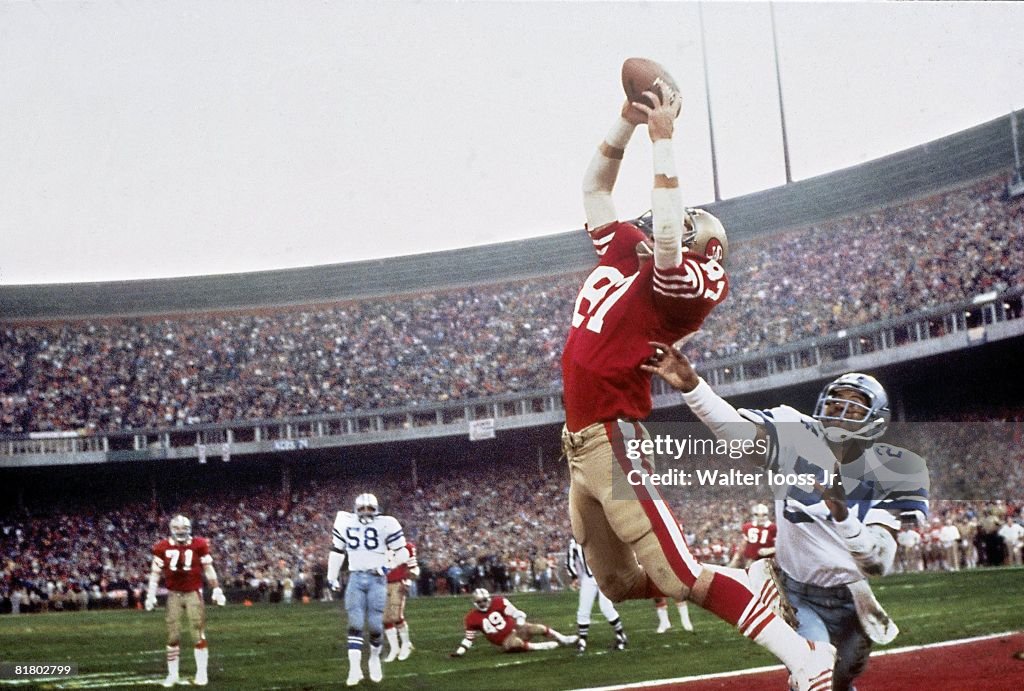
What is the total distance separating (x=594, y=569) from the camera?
10.1ft

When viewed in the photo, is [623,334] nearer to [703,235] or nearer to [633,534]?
[703,235]

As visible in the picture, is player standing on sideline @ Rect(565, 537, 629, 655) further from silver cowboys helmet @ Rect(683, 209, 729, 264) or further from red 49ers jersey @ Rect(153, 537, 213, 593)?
silver cowboys helmet @ Rect(683, 209, 729, 264)

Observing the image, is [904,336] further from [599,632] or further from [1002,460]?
[599,632]

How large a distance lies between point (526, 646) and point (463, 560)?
7120 millimetres

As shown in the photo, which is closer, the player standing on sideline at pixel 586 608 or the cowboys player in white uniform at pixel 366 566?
the cowboys player in white uniform at pixel 366 566

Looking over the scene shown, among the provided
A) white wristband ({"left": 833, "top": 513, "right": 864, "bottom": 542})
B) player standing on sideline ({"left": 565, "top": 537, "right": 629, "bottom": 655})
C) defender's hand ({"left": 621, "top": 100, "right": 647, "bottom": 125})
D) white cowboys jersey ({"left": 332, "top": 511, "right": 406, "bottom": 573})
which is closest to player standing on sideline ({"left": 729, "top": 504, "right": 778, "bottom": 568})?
player standing on sideline ({"left": 565, "top": 537, "right": 629, "bottom": 655})

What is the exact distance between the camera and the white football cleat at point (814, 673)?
283 cm

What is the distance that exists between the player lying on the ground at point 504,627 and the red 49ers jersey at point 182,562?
1926 mm

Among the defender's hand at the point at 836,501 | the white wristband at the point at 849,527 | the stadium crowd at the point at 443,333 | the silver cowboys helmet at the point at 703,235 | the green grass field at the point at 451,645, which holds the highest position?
the stadium crowd at the point at 443,333

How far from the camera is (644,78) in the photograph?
10.1ft

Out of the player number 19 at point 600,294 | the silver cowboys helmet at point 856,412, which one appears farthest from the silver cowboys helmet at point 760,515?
the player number 19 at point 600,294

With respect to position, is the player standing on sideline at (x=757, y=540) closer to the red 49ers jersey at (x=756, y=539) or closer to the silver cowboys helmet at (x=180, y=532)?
the red 49ers jersey at (x=756, y=539)

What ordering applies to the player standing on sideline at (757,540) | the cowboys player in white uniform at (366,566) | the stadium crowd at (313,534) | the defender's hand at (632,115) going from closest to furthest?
the defender's hand at (632,115), the cowboys player in white uniform at (366,566), the player standing on sideline at (757,540), the stadium crowd at (313,534)

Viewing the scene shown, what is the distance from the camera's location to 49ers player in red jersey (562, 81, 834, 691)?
2863mm
